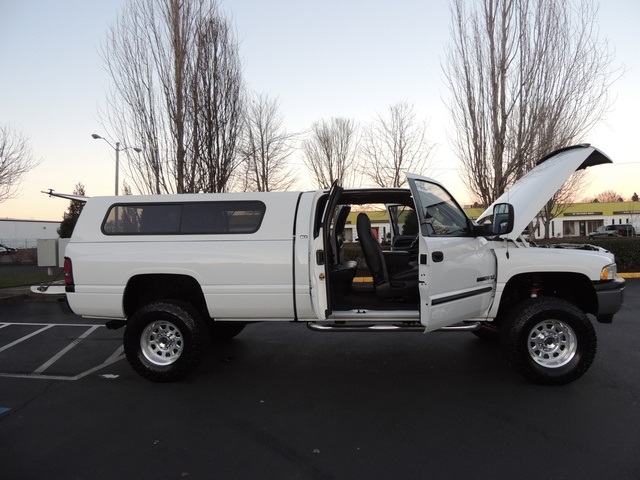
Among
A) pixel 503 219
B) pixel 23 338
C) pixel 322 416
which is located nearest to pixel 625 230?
pixel 503 219

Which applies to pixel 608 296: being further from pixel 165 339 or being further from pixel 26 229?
pixel 26 229

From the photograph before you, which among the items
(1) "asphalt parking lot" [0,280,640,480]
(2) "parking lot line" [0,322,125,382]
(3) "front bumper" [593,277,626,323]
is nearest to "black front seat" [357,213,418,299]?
(1) "asphalt parking lot" [0,280,640,480]

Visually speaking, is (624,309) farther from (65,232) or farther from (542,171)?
(65,232)

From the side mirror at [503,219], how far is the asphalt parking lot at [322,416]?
1.57m

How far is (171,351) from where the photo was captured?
15.8 ft

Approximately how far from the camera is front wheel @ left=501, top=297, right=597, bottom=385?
439cm

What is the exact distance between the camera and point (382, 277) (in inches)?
195

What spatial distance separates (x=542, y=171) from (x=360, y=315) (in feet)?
8.29

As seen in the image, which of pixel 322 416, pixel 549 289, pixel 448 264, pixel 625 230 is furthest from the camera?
pixel 625 230

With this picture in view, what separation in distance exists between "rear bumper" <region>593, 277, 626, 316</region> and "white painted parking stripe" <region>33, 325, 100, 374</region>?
6269 millimetres

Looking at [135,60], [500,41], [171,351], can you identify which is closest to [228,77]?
[135,60]

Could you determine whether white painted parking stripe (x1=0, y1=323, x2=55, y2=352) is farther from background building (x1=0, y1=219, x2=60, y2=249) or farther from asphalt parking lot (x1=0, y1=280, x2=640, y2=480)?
background building (x1=0, y1=219, x2=60, y2=249)

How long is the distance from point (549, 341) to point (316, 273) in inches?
97.5

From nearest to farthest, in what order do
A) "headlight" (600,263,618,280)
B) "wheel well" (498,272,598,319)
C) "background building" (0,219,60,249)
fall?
"headlight" (600,263,618,280) → "wheel well" (498,272,598,319) → "background building" (0,219,60,249)
